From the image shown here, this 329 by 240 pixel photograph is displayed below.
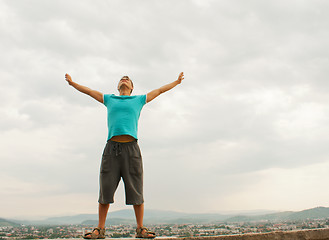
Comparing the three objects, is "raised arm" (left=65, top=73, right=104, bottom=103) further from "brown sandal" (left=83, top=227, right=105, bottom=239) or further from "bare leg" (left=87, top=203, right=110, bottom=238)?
"brown sandal" (left=83, top=227, right=105, bottom=239)

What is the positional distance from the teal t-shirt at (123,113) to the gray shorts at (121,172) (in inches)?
8.5

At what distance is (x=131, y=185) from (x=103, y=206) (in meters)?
0.57

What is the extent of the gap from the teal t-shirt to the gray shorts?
217 millimetres

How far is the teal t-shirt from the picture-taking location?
4.86m

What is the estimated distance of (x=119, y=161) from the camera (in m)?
4.79

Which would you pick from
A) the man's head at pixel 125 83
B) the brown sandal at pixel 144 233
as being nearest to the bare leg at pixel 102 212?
the brown sandal at pixel 144 233

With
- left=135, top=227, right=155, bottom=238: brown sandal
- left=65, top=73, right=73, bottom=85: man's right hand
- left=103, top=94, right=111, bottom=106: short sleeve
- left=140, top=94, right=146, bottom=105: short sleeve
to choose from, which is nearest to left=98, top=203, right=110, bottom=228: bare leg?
left=135, top=227, right=155, bottom=238: brown sandal

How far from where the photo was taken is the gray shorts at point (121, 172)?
15.4 feet

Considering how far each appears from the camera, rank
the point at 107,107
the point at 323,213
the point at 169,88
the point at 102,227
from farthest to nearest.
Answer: the point at 323,213, the point at 169,88, the point at 107,107, the point at 102,227

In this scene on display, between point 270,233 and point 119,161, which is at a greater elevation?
point 119,161

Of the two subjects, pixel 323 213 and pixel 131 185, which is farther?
pixel 323 213

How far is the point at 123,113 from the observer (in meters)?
4.96

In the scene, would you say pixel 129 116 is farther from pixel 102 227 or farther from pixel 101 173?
pixel 102 227


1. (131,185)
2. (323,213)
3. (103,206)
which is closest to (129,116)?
(131,185)
